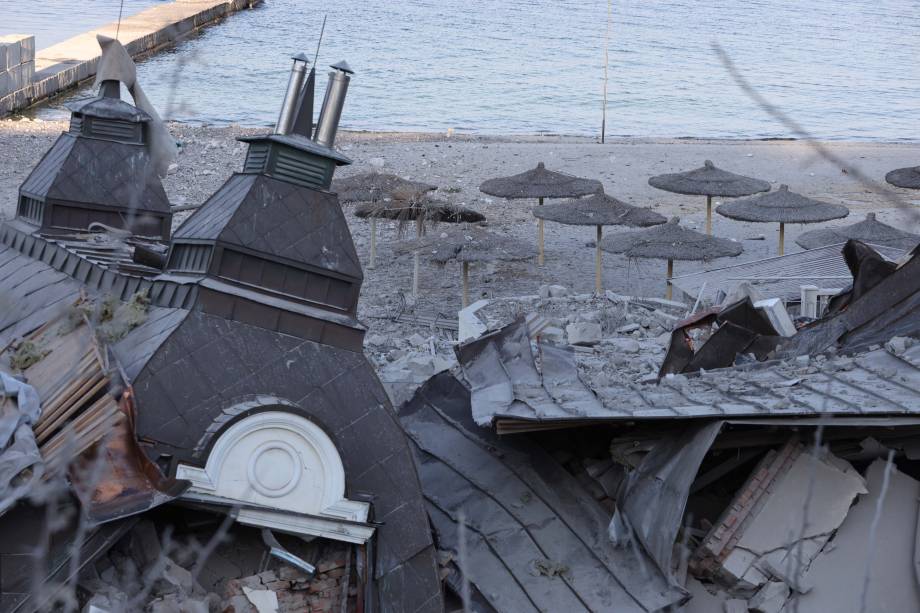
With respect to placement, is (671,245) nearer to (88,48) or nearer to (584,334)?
(584,334)

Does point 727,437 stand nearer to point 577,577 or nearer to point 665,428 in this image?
point 665,428

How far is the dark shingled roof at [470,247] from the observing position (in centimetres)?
1777

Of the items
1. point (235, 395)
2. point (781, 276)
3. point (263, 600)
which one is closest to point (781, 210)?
point (781, 276)

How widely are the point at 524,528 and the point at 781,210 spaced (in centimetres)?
1310

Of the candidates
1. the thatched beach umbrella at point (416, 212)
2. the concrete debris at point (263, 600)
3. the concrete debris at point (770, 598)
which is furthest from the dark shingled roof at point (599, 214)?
the concrete debris at point (263, 600)

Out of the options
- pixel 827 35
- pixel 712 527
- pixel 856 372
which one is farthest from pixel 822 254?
pixel 827 35

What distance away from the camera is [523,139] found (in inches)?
1486

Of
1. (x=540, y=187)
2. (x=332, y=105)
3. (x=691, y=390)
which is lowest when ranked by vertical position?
(x=691, y=390)

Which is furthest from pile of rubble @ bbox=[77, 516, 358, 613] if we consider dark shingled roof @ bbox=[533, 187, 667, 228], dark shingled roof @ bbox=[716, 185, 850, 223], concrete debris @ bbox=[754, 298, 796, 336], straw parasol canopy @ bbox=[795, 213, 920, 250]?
dark shingled roof @ bbox=[716, 185, 850, 223]

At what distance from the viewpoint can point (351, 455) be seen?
25.4 ft

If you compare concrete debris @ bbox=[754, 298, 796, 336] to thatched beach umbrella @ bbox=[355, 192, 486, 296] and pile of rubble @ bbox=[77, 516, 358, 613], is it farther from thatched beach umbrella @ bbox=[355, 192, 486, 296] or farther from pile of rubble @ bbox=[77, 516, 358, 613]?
thatched beach umbrella @ bbox=[355, 192, 486, 296]

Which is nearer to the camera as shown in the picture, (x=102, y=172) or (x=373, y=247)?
(x=102, y=172)

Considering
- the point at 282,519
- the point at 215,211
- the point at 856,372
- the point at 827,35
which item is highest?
the point at 827,35

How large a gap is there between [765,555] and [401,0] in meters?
91.5
